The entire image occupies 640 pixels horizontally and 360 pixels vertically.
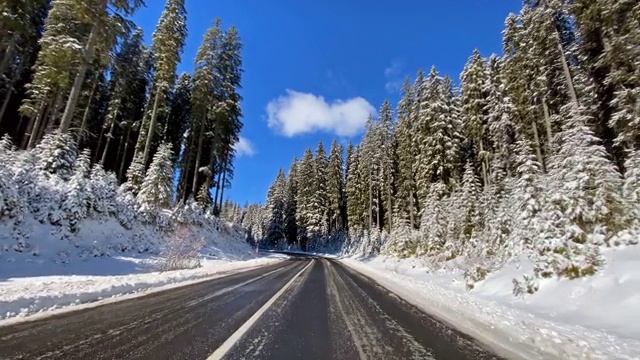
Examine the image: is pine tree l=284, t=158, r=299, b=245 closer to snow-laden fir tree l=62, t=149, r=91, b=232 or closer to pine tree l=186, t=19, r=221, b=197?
pine tree l=186, t=19, r=221, b=197

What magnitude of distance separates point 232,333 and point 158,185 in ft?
61.7

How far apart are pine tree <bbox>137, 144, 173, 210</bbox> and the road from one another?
1501cm

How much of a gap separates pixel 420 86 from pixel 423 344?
37054 millimetres

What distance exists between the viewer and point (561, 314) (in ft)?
24.5

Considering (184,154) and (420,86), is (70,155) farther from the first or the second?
(420,86)

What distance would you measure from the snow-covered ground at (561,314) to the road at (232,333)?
2.69ft

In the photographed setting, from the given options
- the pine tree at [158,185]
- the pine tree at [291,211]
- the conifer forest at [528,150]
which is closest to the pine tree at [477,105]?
the conifer forest at [528,150]

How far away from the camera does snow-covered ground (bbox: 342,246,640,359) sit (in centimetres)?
482

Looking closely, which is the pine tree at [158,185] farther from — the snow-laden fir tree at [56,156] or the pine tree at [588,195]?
the pine tree at [588,195]

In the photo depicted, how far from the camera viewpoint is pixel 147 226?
1952cm

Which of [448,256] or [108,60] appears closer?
[108,60]

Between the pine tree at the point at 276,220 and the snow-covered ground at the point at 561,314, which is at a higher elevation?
the pine tree at the point at 276,220

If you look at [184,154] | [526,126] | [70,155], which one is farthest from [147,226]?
[526,126]

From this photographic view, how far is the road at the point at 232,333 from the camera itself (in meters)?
3.83
